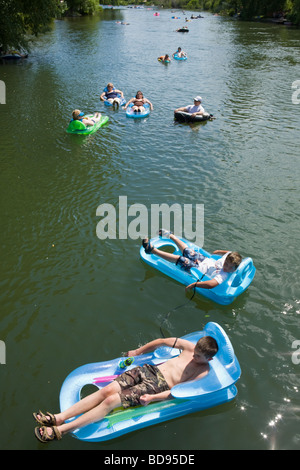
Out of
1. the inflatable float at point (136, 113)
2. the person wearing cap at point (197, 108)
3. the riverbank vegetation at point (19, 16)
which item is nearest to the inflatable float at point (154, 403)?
the person wearing cap at point (197, 108)

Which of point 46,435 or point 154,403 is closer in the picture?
point 46,435

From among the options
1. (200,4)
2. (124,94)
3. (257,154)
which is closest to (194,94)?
(124,94)

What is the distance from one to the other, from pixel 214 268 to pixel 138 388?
317cm

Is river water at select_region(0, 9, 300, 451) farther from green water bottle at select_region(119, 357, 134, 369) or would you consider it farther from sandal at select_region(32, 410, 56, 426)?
green water bottle at select_region(119, 357, 134, 369)

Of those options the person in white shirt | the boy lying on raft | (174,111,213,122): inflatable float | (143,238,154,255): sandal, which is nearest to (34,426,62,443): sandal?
the boy lying on raft

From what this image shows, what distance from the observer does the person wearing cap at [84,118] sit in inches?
568

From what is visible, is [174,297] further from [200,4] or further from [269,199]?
[200,4]

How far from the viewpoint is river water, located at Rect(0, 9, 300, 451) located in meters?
5.37

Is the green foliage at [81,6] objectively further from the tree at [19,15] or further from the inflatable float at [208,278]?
the inflatable float at [208,278]

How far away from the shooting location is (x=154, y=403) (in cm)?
514

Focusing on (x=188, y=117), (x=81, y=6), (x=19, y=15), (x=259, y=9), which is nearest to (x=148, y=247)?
(x=188, y=117)

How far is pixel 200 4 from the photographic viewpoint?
3634 inches

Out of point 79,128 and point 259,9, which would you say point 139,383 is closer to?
point 79,128

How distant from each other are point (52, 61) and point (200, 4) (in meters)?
84.4
